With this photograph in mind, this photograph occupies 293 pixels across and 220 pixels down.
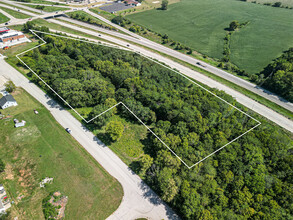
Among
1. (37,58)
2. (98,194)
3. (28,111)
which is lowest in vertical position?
(98,194)

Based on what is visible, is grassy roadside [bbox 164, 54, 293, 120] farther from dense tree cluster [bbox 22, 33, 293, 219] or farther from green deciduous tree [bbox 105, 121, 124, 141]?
green deciduous tree [bbox 105, 121, 124, 141]

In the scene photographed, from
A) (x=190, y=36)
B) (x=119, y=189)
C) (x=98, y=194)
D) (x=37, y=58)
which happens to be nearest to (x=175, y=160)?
(x=119, y=189)

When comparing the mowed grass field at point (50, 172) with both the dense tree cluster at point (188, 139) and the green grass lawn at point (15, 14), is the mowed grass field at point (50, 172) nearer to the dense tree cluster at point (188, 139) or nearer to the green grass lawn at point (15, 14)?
the dense tree cluster at point (188, 139)

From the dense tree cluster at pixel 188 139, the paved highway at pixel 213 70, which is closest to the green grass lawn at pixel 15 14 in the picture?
the paved highway at pixel 213 70

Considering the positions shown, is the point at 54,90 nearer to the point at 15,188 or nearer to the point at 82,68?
the point at 82,68

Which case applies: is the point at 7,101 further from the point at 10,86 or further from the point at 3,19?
the point at 3,19
